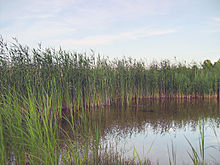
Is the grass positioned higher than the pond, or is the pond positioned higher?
the grass

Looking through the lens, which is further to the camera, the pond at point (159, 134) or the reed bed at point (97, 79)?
the reed bed at point (97, 79)

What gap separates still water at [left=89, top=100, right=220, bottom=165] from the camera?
3.33 meters

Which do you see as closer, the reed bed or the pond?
the pond

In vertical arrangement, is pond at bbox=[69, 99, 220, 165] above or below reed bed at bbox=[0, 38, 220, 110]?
below

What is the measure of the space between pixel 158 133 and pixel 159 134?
0.08 meters

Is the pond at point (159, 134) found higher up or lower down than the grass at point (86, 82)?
lower down

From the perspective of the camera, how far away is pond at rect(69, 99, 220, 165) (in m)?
3.29

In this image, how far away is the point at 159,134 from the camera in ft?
14.8

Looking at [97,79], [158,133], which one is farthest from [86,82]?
[158,133]

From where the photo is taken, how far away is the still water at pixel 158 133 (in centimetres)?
333

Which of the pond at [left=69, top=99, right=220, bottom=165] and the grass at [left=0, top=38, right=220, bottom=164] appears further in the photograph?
the grass at [left=0, top=38, right=220, bottom=164]

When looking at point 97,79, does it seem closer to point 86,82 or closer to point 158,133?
point 86,82

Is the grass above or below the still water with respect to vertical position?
above

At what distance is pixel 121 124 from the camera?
5293 millimetres
